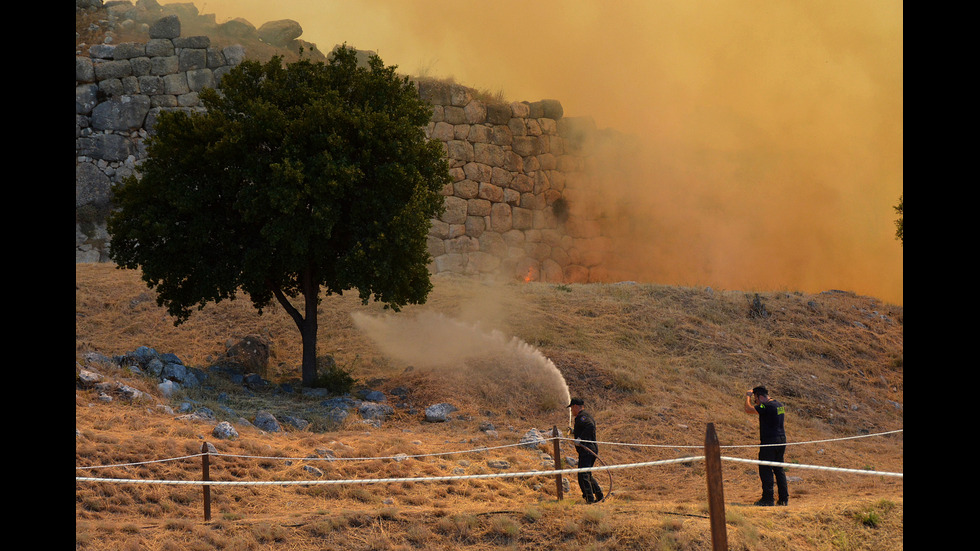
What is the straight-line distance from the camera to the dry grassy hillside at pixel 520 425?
25.7 ft

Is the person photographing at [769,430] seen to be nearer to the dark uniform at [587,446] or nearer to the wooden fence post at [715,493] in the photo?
the dark uniform at [587,446]

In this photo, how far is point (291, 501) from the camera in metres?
10.0

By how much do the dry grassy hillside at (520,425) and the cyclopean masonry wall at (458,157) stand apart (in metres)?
4.34

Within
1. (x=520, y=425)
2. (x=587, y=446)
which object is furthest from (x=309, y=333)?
(x=587, y=446)

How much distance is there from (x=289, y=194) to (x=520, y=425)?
652 centimetres

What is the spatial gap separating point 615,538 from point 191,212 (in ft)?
41.6

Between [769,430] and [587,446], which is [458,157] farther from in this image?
[587,446]

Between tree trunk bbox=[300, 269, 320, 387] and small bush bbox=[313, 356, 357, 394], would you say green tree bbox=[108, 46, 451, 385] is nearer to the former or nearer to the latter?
tree trunk bbox=[300, 269, 320, 387]

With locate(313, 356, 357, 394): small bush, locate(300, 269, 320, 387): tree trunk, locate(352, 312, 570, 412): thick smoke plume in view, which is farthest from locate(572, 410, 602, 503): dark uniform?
locate(300, 269, 320, 387): tree trunk

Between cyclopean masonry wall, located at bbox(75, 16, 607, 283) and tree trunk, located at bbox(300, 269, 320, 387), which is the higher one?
cyclopean masonry wall, located at bbox(75, 16, 607, 283)

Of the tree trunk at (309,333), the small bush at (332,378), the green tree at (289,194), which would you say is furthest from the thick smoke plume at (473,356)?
the tree trunk at (309,333)

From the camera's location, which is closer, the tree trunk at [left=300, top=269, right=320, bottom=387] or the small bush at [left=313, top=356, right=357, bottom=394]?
the small bush at [left=313, top=356, right=357, bottom=394]

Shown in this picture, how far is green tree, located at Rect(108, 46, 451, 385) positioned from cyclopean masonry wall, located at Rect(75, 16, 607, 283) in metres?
12.5

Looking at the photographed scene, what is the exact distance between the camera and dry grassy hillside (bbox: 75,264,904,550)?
7832 mm
